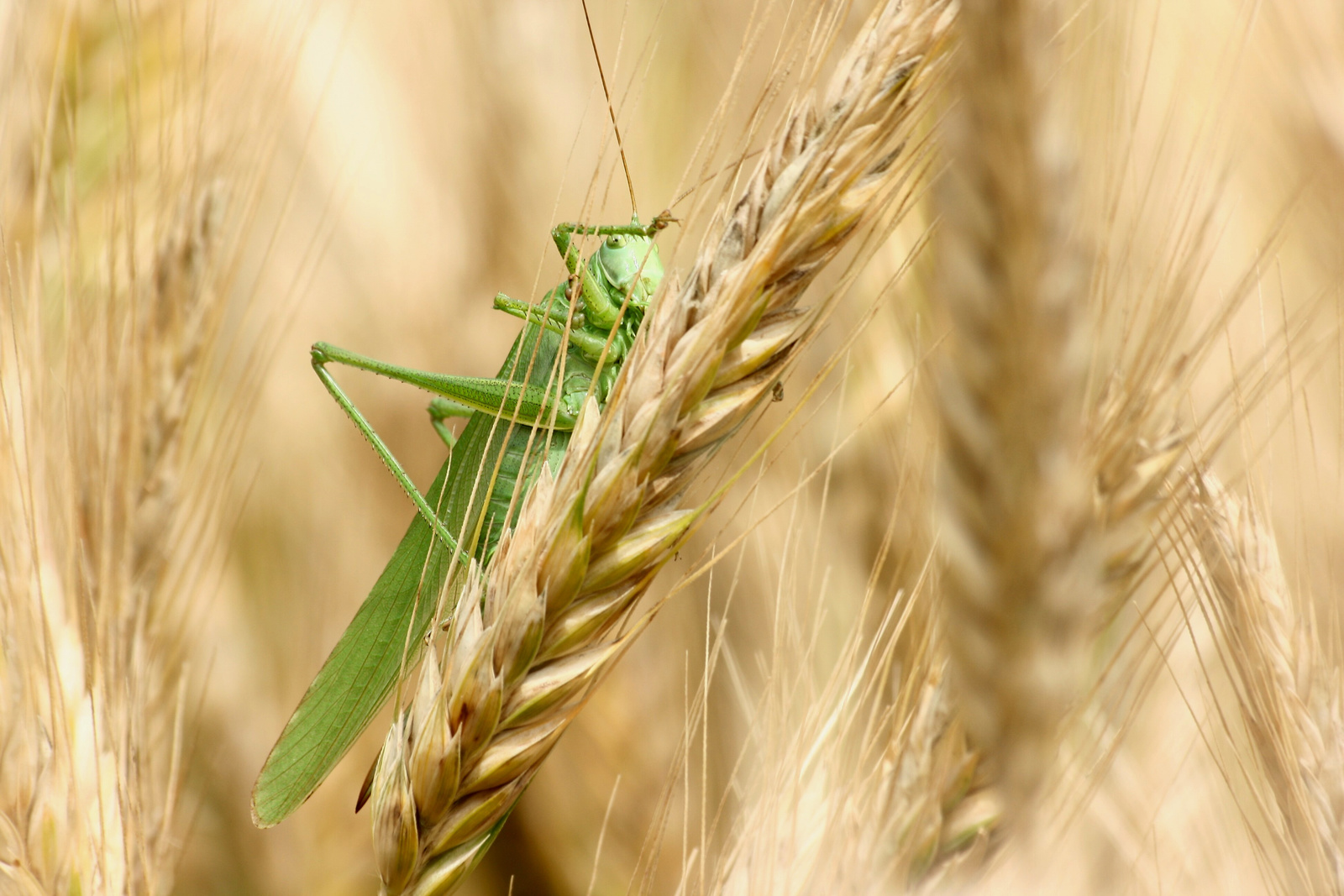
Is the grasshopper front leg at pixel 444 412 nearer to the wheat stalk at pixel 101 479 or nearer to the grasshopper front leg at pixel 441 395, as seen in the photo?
the grasshopper front leg at pixel 441 395

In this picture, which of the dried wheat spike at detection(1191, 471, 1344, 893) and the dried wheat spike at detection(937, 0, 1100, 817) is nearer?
the dried wheat spike at detection(937, 0, 1100, 817)

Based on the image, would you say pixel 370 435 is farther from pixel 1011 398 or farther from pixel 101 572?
pixel 1011 398

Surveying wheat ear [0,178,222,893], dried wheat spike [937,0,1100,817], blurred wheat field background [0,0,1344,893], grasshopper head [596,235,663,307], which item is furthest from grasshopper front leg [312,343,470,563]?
dried wheat spike [937,0,1100,817]

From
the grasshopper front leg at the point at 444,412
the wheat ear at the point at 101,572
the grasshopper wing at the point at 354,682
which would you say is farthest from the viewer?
the grasshopper front leg at the point at 444,412

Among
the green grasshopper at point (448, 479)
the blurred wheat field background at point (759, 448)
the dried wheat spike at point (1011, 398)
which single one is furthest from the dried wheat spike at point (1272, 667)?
the green grasshopper at point (448, 479)

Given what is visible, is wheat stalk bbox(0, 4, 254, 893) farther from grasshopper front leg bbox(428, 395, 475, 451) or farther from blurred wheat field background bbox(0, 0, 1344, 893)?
grasshopper front leg bbox(428, 395, 475, 451)

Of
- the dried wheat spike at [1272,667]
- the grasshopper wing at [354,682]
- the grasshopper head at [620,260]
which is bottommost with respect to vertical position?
the dried wheat spike at [1272,667]

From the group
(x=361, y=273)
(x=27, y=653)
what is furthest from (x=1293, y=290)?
(x=27, y=653)

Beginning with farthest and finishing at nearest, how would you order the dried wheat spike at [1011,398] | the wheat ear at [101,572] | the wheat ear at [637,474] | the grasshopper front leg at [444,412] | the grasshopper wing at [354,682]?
the grasshopper front leg at [444,412] < the grasshopper wing at [354,682] < the wheat ear at [101,572] < the wheat ear at [637,474] < the dried wheat spike at [1011,398]

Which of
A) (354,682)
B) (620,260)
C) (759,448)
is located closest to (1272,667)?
(759,448)
